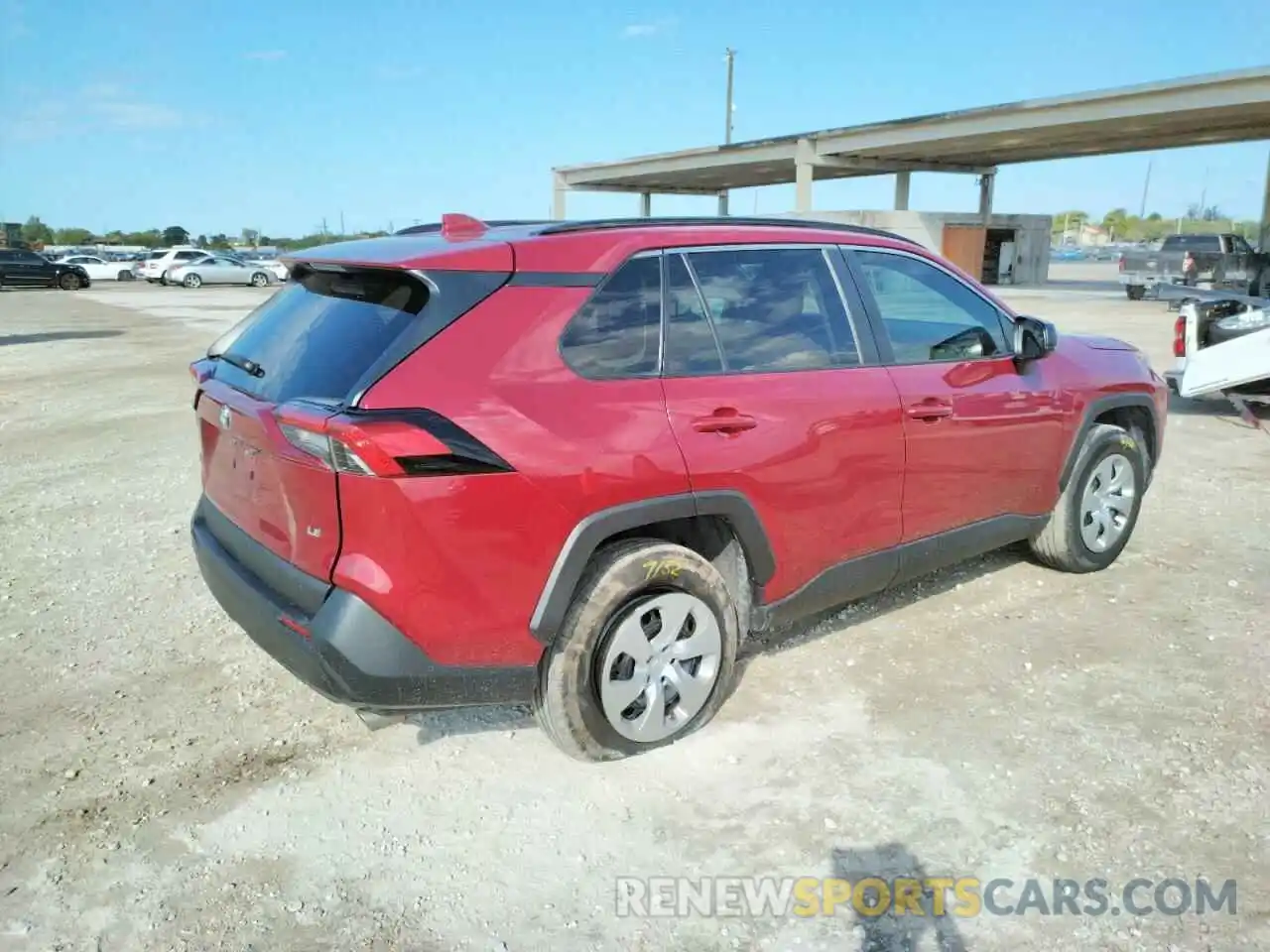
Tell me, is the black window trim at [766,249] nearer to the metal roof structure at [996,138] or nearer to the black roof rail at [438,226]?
the black roof rail at [438,226]

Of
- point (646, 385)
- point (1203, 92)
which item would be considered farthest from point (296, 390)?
point (1203, 92)

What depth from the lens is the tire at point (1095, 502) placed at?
15.5 ft

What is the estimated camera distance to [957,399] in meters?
3.96

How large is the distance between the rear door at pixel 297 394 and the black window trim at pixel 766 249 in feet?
2.95

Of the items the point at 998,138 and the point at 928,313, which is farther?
the point at 998,138

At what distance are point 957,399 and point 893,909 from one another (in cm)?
216

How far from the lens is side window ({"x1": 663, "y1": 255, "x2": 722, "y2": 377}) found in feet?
10.4

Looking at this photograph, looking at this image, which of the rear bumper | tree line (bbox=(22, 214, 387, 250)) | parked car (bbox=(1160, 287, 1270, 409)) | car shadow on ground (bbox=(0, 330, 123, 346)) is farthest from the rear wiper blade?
tree line (bbox=(22, 214, 387, 250))

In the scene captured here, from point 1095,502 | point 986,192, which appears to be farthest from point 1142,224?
point 1095,502

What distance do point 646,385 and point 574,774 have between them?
1.33 metres

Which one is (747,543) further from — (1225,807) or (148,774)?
(148,774)

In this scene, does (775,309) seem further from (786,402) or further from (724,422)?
(724,422)

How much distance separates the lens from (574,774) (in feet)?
10.4

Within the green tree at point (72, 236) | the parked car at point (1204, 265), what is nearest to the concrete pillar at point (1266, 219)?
the parked car at point (1204, 265)
